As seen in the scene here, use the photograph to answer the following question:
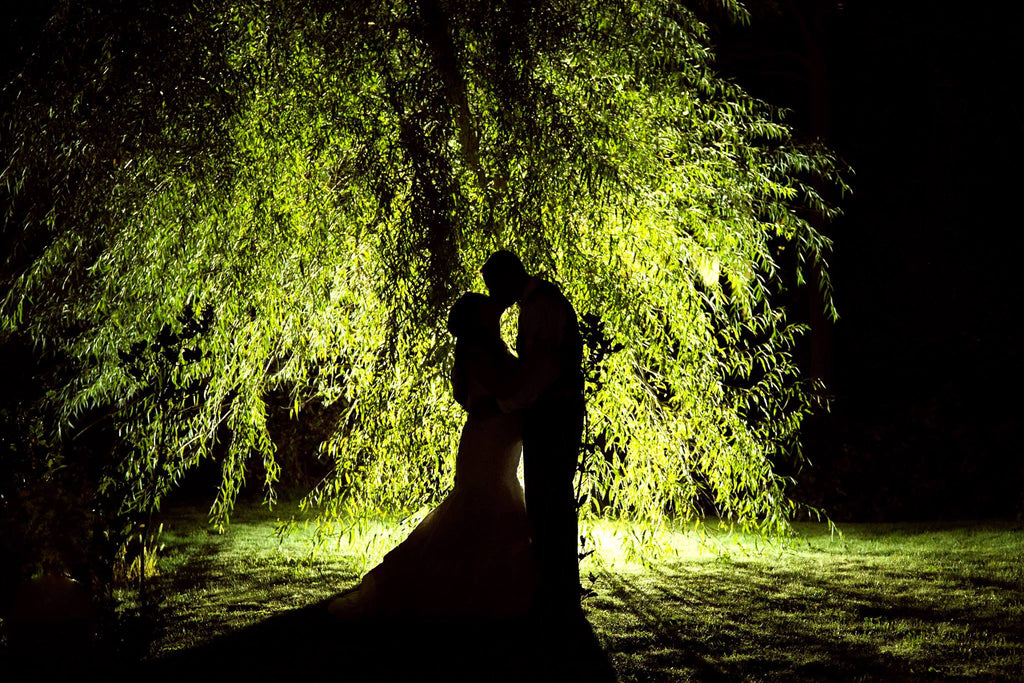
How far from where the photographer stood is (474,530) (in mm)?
3779

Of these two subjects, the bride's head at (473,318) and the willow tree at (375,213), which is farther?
the willow tree at (375,213)

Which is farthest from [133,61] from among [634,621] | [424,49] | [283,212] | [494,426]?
[634,621]

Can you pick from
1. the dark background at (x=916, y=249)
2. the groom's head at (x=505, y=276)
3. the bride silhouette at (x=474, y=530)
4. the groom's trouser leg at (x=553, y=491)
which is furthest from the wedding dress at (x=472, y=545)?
the dark background at (x=916, y=249)

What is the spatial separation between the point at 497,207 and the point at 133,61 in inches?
71.5

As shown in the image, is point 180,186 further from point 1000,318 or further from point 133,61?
point 1000,318

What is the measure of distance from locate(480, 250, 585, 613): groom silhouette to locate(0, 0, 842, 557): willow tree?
0.55 metres

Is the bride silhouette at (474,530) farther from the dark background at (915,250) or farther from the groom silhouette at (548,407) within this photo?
the dark background at (915,250)

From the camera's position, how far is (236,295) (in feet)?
15.0

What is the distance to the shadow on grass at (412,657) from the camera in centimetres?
351

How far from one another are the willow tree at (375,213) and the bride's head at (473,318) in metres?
0.46

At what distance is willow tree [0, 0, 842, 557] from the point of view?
4188mm

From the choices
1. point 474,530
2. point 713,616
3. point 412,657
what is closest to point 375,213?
point 474,530

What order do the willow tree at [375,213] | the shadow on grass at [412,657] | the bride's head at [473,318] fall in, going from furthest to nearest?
the willow tree at [375,213]
the bride's head at [473,318]
the shadow on grass at [412,657]

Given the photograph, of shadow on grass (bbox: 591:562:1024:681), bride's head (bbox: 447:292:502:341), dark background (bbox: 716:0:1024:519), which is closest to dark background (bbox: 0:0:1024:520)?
dark background (bbox: 716:0:1024:519)
